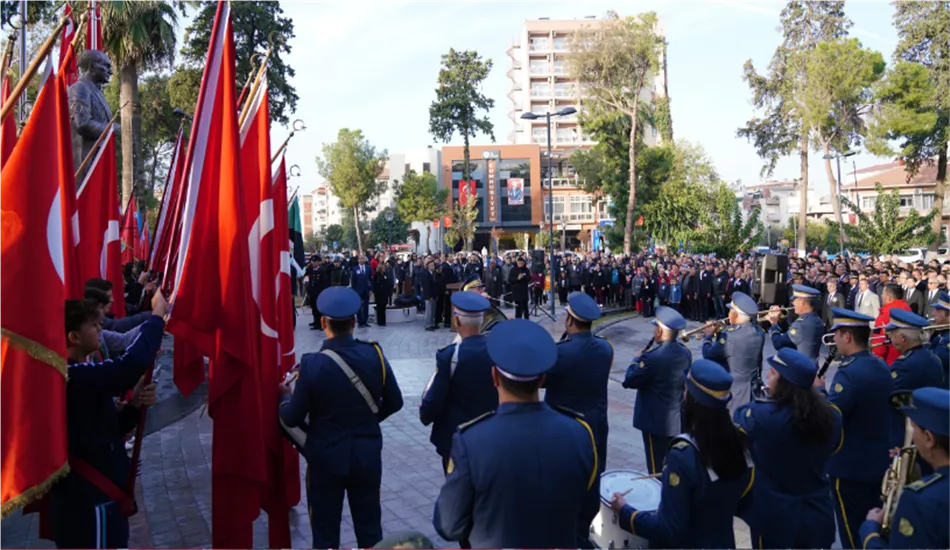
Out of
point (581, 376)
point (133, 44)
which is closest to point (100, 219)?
point (581, 376)

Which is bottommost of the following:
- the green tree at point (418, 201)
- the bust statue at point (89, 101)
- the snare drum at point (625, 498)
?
the snare drum at point (625, 498)

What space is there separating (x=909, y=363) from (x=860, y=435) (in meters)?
1.06

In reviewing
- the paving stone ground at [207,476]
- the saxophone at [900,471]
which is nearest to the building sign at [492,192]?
the paving stone ground at [207,476]

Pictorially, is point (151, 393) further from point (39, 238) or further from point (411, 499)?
point (411, 499)

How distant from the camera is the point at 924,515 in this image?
243 centimetres

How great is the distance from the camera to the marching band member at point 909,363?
16.6 feet

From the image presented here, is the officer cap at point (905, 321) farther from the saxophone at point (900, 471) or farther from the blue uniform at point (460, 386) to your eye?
the blue uniform at point (460, 386)

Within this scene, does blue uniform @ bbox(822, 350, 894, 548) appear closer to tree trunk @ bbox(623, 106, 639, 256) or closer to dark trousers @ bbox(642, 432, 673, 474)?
dark trousers @ bbox(642, 432, 673, 474)

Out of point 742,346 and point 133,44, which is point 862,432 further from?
point 133,44

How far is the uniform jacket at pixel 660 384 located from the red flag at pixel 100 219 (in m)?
4.60

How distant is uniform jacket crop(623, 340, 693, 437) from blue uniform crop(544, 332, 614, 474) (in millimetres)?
534

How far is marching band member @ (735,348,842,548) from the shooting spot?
3408mm

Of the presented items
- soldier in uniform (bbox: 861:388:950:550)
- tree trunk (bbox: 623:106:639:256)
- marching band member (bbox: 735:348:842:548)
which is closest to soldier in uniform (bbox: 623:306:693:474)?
marching band member (bbox: 735:348:842:548)

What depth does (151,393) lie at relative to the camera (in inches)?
156
